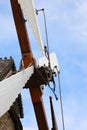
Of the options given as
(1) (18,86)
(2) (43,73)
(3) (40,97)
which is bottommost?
(3) (40,97)

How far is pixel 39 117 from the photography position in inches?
489

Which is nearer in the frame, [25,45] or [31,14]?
[31,14]

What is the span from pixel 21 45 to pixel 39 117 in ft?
7.77

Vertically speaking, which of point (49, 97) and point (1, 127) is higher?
point (49, 97)

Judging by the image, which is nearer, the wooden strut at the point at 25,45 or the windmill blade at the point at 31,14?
the windmill blade at the point at 31,14

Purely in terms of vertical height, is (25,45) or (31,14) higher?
(31,14)

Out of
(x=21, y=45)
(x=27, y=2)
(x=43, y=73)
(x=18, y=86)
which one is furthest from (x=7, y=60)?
(x=18, y=86)

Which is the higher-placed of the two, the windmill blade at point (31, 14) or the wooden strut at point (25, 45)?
the windmill blade at point (31, 14)

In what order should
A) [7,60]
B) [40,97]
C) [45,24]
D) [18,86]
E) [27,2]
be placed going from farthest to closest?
[7,60], [40,97], [45,24], [27,2], [18,86]

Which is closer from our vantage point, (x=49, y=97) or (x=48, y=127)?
→ (x=49, y=97)

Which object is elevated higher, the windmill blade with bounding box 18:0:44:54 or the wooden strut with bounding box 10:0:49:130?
the windmill blade with bounding box 18:0:44:54

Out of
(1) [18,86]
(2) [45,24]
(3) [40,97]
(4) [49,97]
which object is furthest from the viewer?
(3) [40,97]

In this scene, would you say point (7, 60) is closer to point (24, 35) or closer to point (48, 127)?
point (24, 35)

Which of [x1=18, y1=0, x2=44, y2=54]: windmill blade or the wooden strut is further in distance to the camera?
the wooden strut
